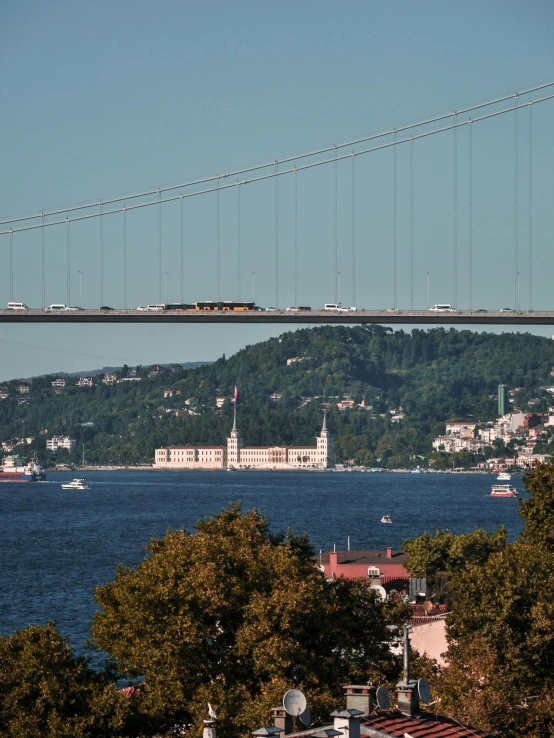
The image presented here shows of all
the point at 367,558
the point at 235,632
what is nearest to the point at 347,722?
the point at 235,632

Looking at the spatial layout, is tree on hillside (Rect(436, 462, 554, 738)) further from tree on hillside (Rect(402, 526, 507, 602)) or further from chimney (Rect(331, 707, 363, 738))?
tree on hillside (Rect(402, 526, 507, 602))

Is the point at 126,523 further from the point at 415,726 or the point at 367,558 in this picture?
the point at 415,726

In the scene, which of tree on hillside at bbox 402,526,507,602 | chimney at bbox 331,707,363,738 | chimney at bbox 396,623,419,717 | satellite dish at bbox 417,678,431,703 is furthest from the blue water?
chimney at bbox 331,707,363,738

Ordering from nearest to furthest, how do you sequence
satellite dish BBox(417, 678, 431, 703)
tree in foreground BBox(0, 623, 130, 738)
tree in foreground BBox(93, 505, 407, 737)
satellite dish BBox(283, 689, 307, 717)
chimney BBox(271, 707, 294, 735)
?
satellite dish BBox(283, 689, 307, 717) < chimney BBox(271, 707, 294, 735) < satellite dish BBox(417, 678, 431, 703) < tree in foreground BBox(0, 623, 130, 738) < tree in foreground BBox(93, 505, 407, 737)

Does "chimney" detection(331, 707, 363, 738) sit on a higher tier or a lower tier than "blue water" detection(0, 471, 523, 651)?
higher

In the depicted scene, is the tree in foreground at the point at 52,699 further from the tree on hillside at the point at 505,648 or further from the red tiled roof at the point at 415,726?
the tree on hillside at the point at 505,648

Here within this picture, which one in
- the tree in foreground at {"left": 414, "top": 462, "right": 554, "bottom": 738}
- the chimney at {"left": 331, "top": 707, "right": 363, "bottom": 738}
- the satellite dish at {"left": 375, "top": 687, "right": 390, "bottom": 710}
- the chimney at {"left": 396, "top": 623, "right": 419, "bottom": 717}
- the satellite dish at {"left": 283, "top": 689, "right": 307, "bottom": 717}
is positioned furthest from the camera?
the tree in foreground at {"left": 414, "top": 462, "right": 554, "bottom": 738}
